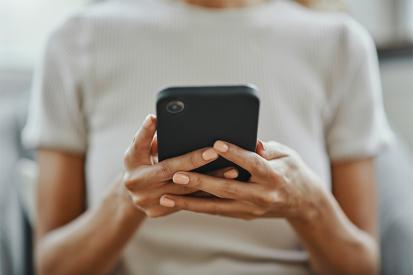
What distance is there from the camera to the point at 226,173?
0.53 m

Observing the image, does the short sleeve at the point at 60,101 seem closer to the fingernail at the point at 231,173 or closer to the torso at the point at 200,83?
the torso at the point at 200,83

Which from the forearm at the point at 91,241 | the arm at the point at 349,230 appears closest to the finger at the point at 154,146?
the forearm at the point at 91,241

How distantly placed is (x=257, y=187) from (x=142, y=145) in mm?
106

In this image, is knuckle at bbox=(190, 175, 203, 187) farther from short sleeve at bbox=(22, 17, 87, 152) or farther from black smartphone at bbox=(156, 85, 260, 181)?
short sleeve at bbox=(22, 17, 87, 152)

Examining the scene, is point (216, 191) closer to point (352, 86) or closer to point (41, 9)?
point (352, 86)

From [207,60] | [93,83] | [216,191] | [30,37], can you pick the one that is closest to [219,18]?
[207,60]

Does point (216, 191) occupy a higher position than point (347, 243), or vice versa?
point (216, 191)

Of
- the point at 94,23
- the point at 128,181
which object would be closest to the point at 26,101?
the point at 94,23

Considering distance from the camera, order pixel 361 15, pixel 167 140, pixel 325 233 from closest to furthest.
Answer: pixel 167 140
pixel 325 233
pixel 361 15

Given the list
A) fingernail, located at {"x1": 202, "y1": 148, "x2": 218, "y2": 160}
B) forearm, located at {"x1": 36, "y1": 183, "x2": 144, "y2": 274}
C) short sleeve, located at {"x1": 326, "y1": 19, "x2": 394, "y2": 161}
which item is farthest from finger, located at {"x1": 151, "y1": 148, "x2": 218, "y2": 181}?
short sleeve, located at {"x1": 326, "y1": 19, "x2": 394, "y2": 161}

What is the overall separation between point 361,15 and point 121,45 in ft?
2.46

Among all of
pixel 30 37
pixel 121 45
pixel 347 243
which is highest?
pixel 121 45

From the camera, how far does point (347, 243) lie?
2.29ft

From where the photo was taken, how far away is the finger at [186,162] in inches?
20.0
